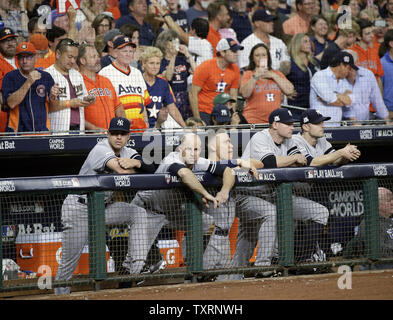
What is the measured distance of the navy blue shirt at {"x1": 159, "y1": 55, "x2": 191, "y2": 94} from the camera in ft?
28.6

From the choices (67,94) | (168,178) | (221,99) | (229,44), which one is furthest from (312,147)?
(67,94)

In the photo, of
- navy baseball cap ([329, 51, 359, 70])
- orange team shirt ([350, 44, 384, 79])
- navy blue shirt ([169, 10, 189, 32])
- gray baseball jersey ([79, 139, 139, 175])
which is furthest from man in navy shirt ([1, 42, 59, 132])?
orange team shirt ([350, 44, 384, 79])

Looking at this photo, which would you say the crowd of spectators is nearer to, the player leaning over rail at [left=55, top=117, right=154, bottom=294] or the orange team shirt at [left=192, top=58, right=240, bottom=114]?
the orange team shirt at [left=192, top=58, right=240, bottom=114]

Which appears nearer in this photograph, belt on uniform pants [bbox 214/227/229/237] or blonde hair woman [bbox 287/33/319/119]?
belt on uniform pants [bbox 214/227/229/237]

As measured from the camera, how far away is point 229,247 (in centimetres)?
575

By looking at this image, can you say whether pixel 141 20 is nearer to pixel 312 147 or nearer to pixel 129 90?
pixel 129 90

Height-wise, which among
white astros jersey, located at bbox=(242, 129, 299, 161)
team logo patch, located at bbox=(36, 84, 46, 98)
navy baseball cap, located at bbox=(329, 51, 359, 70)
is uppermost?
navy baseball cap, located at bbox=(329, 51, 359, 70)

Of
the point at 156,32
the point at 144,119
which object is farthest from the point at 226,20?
the point at 144,119

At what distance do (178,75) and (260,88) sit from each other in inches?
41.9

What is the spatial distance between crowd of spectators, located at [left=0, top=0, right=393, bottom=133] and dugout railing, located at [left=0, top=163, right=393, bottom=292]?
5.41 ft

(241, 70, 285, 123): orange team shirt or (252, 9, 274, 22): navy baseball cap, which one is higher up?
(252, 9, 274, 22): navy baseball cap

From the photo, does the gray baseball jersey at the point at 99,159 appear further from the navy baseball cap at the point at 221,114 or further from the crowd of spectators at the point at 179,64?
the navy baseball cap at the point at 221,114

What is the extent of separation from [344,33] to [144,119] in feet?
11.3

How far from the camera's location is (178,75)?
344 inches
